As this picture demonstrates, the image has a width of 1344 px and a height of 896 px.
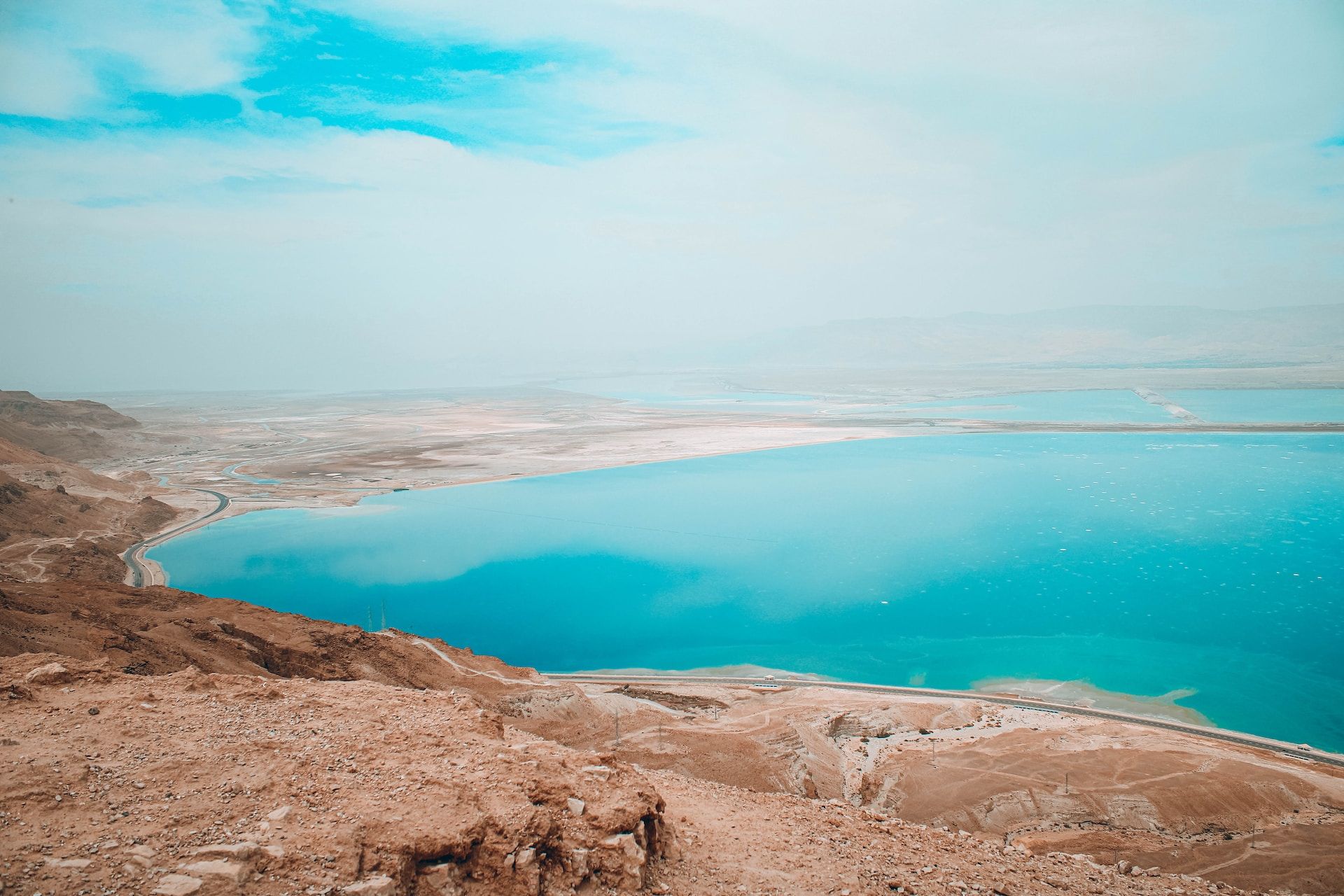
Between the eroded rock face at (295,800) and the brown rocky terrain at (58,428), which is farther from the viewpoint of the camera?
the brown rocky terrain at (58,428)

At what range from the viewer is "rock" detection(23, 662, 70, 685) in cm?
651

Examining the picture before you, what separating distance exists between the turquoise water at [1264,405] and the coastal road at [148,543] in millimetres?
63796

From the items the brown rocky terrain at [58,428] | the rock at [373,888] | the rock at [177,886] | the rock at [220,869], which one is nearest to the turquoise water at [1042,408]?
the rock at [373,888]

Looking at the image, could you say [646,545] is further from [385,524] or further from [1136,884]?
[1136,884]

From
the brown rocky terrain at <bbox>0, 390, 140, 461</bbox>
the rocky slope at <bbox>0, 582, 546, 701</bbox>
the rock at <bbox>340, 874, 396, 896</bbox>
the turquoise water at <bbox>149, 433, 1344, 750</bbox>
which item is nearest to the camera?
the rock at <bbox>340, 874, 396, 896</bbox>

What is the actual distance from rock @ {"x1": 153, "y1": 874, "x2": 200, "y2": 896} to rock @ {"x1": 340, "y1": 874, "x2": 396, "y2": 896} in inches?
31.0

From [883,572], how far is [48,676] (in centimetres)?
1990

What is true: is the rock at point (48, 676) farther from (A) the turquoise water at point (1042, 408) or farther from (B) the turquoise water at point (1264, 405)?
(B) the turquoise water at point (1264, 405)

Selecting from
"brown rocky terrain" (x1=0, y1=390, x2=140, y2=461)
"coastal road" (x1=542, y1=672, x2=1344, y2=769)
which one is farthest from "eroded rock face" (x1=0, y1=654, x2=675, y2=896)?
"brown rocky terrain" (x1=0, y1=390, x2=140, y2=461)

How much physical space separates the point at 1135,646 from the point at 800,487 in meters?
19.8

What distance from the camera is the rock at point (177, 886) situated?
398 centimetres

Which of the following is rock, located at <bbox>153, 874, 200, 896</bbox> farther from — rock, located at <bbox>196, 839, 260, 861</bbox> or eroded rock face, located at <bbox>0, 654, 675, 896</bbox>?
rock, located at <bbox>196, 839, 260, 861</bbox>

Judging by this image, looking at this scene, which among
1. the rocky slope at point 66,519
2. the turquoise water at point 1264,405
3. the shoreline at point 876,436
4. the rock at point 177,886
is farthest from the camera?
the turquoise water at point 1264,405

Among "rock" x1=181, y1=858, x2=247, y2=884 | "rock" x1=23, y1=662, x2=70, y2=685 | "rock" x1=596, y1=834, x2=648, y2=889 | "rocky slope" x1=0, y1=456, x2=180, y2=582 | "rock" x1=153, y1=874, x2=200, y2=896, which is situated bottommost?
"rocky slope" x1=0, y1=456, x2=180, y2=582
